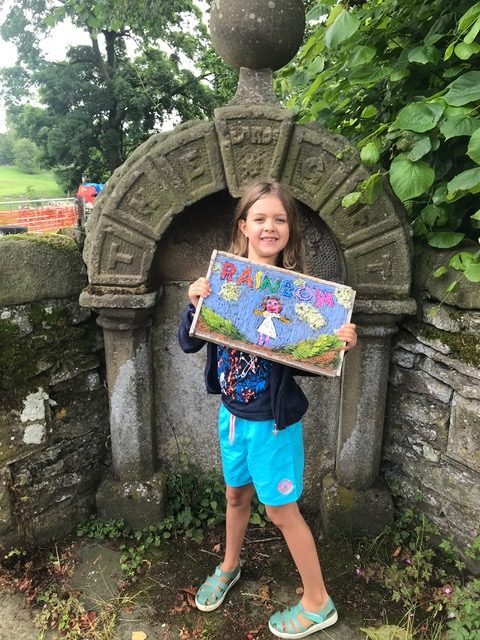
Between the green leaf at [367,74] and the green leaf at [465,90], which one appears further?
the green leaf at [367,74]

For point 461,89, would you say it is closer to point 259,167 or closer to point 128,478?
point 259,167

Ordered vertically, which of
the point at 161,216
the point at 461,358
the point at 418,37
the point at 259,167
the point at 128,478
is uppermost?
the point at 418,37

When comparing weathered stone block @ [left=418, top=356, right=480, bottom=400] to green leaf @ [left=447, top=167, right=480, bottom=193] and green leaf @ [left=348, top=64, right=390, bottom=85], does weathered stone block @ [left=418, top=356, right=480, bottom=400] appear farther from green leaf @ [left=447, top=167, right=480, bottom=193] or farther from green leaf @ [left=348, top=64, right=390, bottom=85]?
green leaf @ [left=348, top=64, right=390, bottom=85]

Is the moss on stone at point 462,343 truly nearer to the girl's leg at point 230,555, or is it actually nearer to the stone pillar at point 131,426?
the girl's leg at point 230,555

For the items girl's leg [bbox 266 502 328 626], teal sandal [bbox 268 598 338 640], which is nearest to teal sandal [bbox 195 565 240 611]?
teal sandal [bbox 268 598 338 640]

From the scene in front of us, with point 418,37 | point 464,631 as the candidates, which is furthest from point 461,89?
point 464,631

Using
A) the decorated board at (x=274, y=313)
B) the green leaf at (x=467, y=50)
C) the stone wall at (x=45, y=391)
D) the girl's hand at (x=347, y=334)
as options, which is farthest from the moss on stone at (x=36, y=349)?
the green leaf at (x=467, y=50)

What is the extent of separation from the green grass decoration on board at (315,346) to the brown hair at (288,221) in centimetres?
30

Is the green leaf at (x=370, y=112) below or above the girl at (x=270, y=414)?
above

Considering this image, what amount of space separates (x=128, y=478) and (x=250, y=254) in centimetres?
155

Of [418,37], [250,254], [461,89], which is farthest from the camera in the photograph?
[418,37]

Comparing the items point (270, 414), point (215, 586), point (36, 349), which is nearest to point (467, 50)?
point (270, 414)

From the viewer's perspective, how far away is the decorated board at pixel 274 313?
1.78 m

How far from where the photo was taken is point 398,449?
8.41ft
